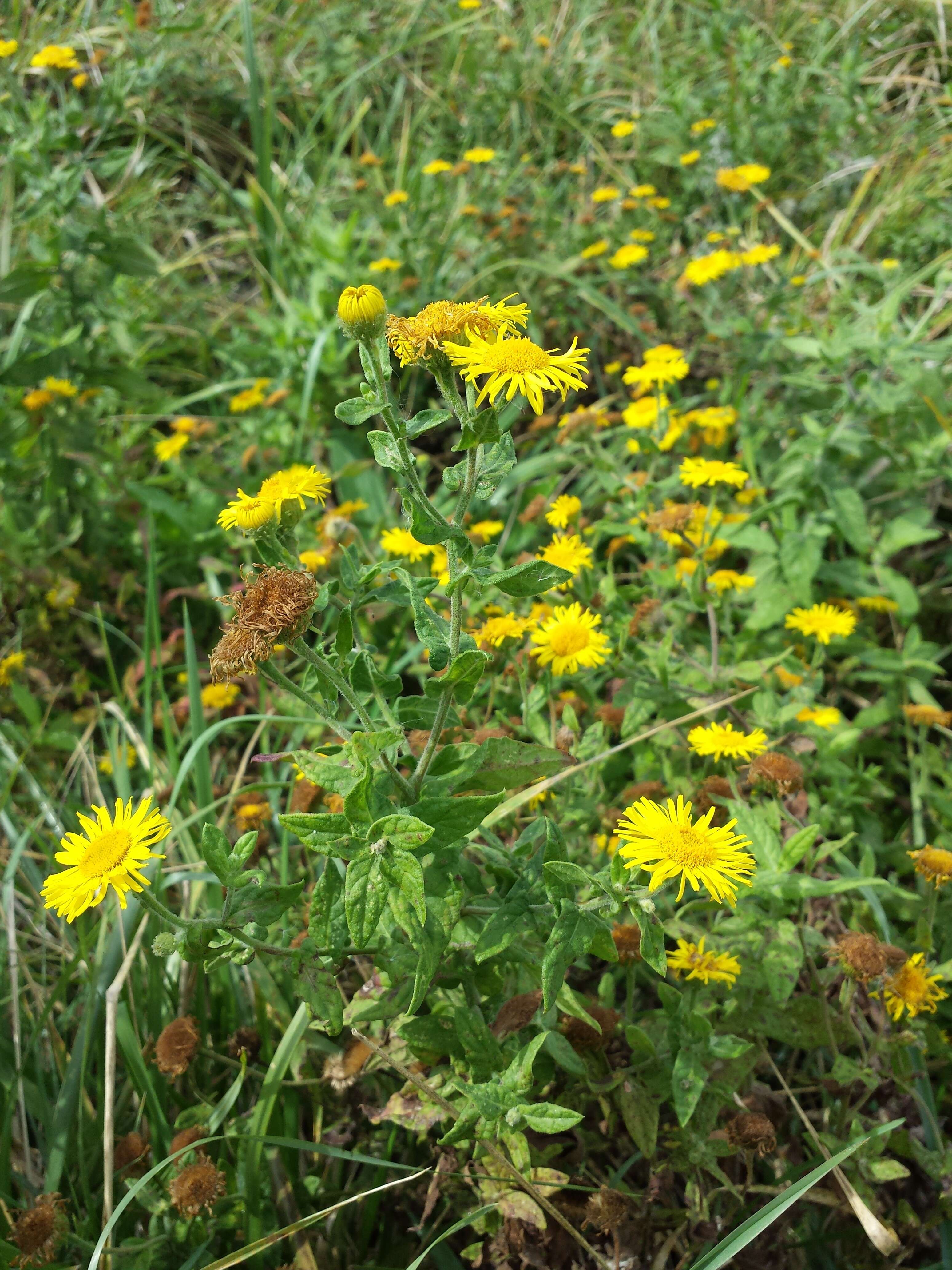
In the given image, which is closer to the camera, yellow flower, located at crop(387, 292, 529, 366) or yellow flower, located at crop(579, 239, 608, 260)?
yellow flower, located at crop(387, 292, 529, 366)

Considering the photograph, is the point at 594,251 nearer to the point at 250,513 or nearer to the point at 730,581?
the point at 730,581

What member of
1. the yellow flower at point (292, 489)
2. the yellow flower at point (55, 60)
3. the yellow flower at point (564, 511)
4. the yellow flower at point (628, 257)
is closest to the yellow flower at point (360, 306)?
the yellow flower at point (292, 489)

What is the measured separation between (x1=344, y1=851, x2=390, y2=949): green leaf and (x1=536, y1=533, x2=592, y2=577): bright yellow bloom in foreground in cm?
99

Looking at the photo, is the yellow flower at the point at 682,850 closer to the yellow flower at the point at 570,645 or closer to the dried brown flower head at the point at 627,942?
the dried brown flower head at the point at 627,942

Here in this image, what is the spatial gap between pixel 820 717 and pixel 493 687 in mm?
717

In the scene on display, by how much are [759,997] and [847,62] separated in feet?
12.3

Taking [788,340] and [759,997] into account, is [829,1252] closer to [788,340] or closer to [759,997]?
[759,997]

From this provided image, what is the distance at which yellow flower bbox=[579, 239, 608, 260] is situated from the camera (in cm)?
343

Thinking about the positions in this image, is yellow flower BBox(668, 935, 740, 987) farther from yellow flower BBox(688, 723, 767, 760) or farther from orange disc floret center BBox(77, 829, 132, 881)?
orange disc floret center BBox(77, 829, 132, 881)

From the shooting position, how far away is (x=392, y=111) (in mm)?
4559

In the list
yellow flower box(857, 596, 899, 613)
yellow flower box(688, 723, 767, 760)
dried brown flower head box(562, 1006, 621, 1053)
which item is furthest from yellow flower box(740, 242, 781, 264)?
dried brown flower head box(562, 1006, 621, 1053)

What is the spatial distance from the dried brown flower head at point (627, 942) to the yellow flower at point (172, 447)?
2327mm

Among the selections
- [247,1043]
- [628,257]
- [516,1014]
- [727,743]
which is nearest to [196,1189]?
[247,1043]

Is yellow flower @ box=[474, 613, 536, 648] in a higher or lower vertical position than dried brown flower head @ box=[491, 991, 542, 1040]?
higher
